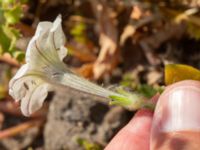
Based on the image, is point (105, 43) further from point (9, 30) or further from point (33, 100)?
point (33, 100)

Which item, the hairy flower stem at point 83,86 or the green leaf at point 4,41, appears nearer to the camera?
the hairy flower stem at point 83,86

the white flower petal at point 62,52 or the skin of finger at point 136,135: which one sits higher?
the white flower petal at point 62,52

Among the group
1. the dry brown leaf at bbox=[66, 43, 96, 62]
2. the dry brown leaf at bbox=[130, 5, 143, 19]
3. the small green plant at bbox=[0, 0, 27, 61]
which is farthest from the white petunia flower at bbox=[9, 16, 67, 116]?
the dry brown leaf at bbox=[130, 5, 143, 19]

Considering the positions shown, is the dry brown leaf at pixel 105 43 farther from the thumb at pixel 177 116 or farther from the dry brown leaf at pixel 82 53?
the thumb at pixel 177 116

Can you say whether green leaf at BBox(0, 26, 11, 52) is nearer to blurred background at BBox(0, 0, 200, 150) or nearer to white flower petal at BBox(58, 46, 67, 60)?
blurred background at BBox(0, 0, 200, 150)

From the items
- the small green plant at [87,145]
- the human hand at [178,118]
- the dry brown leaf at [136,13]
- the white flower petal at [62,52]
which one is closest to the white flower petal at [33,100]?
the white flower petal at [62,52]

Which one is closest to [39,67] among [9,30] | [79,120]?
[9,30]

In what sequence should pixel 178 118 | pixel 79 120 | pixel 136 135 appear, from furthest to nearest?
pixel 79 120, pixel 136 135, pixel 178 118
